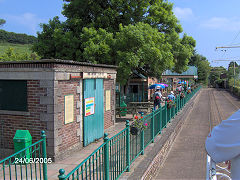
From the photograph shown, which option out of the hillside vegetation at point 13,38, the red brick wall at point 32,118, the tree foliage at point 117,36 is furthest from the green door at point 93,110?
the hillside vegetation at point 13,38

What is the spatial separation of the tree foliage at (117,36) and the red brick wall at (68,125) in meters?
5.89

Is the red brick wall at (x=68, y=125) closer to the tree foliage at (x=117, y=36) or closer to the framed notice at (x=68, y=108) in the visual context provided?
the framed notice at (x=68, y=108)

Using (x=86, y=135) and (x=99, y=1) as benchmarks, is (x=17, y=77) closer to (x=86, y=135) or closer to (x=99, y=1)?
(x=86, y=135)

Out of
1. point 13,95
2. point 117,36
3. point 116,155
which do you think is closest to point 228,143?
point 116,155

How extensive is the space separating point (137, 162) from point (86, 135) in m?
2.72

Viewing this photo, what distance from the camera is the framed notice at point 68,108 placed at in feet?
24.4

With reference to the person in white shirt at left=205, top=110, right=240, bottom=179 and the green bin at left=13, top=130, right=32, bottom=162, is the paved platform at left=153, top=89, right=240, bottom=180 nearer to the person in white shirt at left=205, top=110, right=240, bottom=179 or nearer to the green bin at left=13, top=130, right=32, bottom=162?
the green bin at left=13, top=130, right=32, bottom=162

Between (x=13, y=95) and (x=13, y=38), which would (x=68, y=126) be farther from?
(x=13, y=38)

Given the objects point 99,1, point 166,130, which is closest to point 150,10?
point 99,1

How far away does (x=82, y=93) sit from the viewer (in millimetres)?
8453

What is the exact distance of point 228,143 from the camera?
8.37 feet

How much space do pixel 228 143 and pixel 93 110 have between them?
6898 millimetres

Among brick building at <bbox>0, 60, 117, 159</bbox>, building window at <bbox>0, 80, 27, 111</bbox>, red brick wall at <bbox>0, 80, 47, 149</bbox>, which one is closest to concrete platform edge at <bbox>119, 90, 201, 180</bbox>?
brick building at <bbox>0, 60, 117, 159</bbox>

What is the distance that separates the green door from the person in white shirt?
6.15 m
